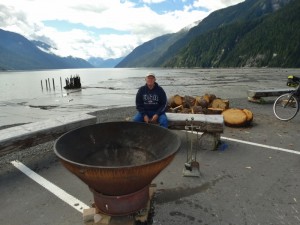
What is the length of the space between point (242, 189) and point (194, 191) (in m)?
0.92

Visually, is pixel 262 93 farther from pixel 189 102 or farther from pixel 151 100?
pixel 151 100

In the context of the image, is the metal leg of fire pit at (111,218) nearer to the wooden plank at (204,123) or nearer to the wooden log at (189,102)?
the wooden plank at (204,123)

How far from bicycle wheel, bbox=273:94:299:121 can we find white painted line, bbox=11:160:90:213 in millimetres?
8869

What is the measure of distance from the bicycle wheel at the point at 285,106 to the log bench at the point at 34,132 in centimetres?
764

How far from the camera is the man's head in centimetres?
714

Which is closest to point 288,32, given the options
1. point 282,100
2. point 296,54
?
point 296,54

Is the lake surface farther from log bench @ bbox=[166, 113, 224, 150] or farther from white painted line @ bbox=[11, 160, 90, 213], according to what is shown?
white painted line @ bbox=[11, 160, 90, 213]

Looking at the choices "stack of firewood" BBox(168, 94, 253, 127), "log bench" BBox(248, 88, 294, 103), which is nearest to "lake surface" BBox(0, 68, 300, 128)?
"log bench" BBox(248, 88, 294, 103)

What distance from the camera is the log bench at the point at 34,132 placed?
6168mm

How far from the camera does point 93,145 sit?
4816 mm

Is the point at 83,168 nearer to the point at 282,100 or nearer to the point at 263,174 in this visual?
the point at 263,174

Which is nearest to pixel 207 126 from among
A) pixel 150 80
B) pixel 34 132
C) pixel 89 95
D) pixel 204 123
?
pixel 204 123

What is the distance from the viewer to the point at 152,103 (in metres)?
7.61

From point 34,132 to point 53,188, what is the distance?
1.73m
